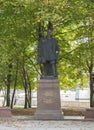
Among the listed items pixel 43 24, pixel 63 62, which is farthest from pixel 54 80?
pixel 63 62

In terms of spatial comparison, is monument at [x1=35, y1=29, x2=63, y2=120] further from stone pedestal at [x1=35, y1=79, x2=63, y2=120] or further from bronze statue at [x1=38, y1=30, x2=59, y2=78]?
bronze statue at [x1=38, y1=30, x2=59, y2=78]

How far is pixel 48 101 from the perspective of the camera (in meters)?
19.0

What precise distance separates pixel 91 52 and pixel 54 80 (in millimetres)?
6549

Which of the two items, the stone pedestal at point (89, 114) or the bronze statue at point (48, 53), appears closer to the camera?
the stone pedestal at point (89, 114)

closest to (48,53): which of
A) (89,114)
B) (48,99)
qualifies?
(48,99)

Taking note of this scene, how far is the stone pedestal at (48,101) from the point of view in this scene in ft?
61.9

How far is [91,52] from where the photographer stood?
25.1m

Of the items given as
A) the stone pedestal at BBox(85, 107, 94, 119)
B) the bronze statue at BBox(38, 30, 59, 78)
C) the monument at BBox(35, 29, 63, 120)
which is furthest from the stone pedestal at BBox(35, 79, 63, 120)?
the stone pedestal at BBox(85, 107, 94, 119)

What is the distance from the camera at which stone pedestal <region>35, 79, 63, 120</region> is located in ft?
61.9

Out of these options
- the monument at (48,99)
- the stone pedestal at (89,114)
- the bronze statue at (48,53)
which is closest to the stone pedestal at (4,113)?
the monument at (48,99)

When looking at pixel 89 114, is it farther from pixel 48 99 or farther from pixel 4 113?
pixel 4 113

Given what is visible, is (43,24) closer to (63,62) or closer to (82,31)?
(82,31)

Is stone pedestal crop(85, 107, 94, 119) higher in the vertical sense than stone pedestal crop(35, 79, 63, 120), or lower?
lower

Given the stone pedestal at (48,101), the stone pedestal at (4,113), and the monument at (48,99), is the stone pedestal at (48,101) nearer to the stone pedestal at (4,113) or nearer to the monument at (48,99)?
the monument at (48,99)
